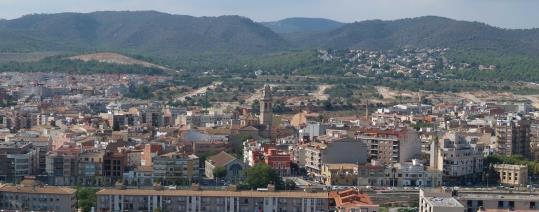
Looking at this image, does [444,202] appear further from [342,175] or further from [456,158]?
[456,158]

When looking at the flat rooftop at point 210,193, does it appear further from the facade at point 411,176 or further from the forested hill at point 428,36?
the forested hill at point 428,36

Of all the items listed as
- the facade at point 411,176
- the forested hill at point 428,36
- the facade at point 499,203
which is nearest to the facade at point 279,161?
the facade at point 411,176

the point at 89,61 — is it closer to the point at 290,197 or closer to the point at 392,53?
the point at 392,53

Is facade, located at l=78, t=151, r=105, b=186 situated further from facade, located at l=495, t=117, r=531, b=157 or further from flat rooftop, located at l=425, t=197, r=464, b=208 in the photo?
facade, located at l=495, t=117, r=531, b=157

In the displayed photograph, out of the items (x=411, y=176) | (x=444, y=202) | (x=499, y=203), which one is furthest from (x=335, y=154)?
(x=444, y=202)

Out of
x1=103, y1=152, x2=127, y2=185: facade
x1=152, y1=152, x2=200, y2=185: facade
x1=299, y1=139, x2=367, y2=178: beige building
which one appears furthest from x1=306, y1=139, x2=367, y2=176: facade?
x1=103, y1=152, x2=127, y2=185: facade

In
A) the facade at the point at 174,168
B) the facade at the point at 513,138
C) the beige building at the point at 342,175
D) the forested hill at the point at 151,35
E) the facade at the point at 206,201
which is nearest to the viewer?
the facade at the point at 206,201

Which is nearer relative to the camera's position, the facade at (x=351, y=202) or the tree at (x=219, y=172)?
the facade at (x=351, y=202)

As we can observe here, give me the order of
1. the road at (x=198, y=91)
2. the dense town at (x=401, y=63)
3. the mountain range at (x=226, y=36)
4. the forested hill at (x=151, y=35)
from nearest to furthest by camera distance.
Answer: the road at (x=198, y=91)
the dense town at (x=401, y=63)
the mountain range at (x=226, y=36)
the forested hill at (x=151, y=35)
